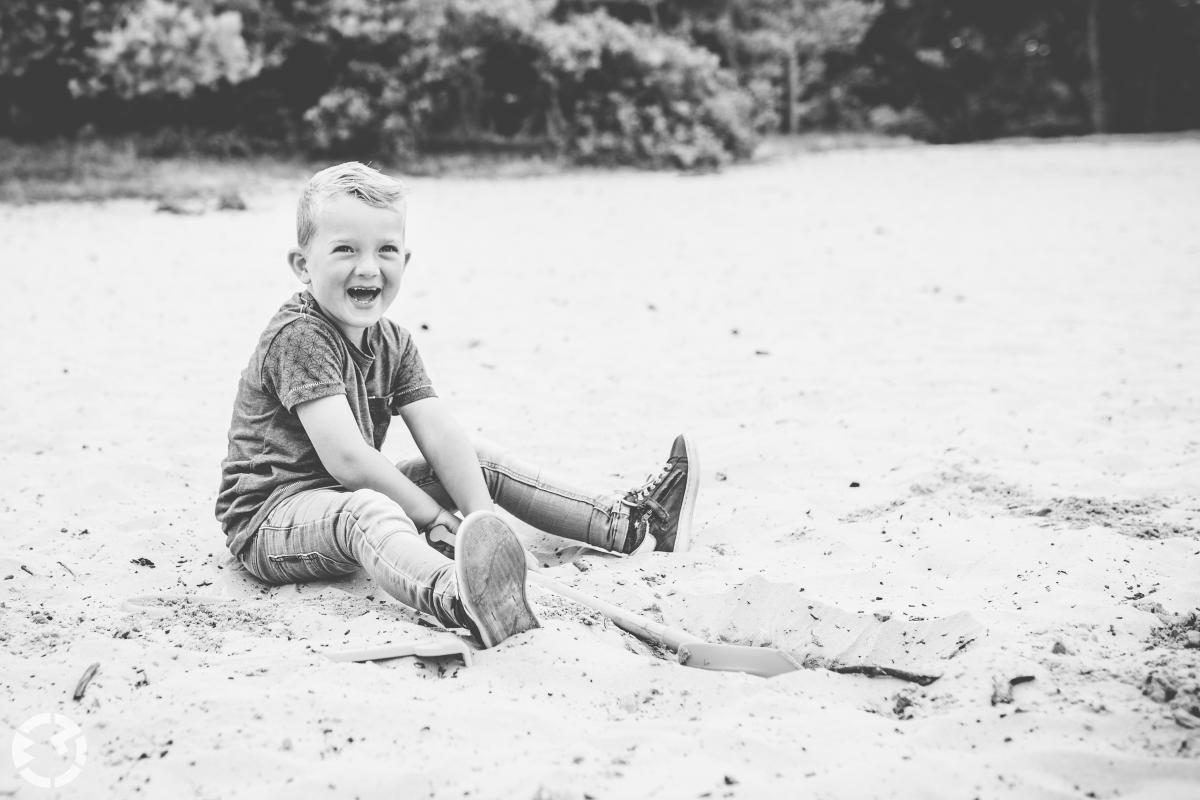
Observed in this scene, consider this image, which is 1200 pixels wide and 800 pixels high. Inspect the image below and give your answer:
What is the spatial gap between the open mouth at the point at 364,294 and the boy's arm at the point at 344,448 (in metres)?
0.24

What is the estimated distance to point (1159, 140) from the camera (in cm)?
1642

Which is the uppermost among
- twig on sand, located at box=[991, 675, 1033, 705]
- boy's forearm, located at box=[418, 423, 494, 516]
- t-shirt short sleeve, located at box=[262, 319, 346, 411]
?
t-shirt short sleeve, located at box=[262, 319, 346, 411]

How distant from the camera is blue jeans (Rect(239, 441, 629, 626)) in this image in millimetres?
2244

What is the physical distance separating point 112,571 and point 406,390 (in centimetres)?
86

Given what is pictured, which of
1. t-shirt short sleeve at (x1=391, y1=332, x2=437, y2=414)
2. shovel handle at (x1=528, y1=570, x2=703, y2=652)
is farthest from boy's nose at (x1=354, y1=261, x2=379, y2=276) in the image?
shovel handle at (x1=528, y1=570, x2=703, y2=652)

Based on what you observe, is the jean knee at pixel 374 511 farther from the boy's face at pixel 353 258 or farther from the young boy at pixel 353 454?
the boy's face at pixel 353 258

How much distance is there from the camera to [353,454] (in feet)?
8.09

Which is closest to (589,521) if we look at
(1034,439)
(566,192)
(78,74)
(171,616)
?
(171,616)

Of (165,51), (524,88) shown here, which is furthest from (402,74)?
(165,51)

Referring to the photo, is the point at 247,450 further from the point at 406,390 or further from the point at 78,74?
the point at 78,74

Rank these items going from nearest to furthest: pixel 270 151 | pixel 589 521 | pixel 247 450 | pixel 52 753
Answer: pixel 52 753
pixel 247 450
pixel 589 521
pixel 270 151

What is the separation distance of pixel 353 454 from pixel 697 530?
100 centimetres

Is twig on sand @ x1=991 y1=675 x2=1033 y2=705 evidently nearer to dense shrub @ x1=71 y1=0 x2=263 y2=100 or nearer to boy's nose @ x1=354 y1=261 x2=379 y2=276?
boy's nose @ x1=354 y1=261 x2=379 y2=276

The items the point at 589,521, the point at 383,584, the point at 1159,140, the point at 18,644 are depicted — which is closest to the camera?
the point at 18,644
